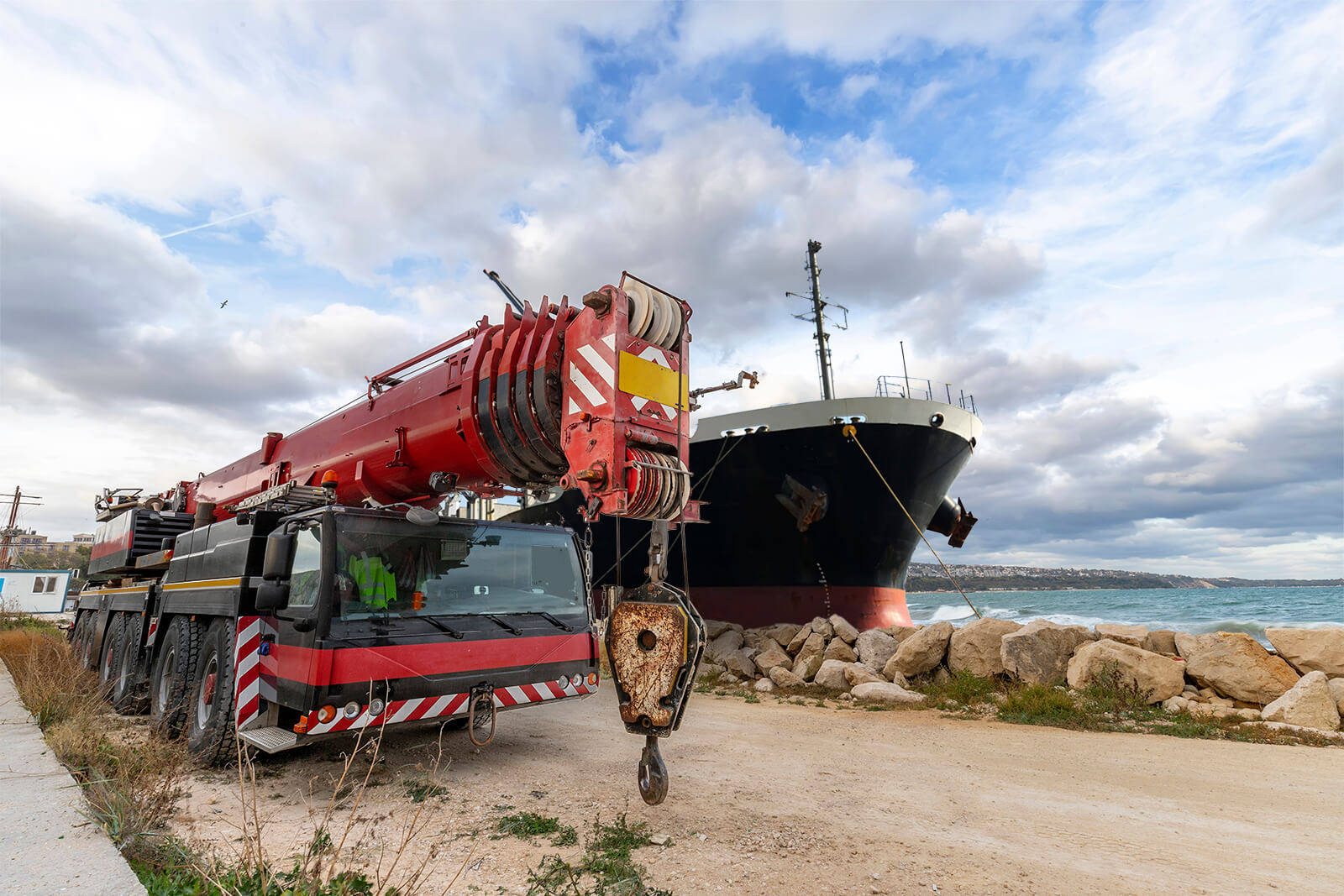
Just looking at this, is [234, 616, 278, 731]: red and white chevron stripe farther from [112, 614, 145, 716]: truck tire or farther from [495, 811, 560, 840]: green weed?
[112, 614, 145, 716]: truck tire

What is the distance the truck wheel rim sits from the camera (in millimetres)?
5633

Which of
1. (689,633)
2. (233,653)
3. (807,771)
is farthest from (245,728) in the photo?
(807,771)

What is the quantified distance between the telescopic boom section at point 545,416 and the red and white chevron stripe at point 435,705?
1.55 metres

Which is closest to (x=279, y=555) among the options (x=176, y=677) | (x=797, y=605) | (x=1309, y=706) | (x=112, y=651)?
(x=176, y=677)

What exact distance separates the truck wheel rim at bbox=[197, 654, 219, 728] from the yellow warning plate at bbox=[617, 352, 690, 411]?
436cm

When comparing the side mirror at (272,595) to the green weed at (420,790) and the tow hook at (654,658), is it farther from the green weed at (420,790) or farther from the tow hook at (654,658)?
the tow hook at (654,658)

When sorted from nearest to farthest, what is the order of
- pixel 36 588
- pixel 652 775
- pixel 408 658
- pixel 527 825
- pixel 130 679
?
pixel 652 775 < pixel 527 825 < pixel 408 658 < pixel 130 679 < pixel 36 588

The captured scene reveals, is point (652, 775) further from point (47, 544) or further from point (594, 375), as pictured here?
point (47, 544)

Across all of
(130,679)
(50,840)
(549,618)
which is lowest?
(50,840)

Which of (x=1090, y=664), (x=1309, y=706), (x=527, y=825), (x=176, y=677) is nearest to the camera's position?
(x=527, y=825)

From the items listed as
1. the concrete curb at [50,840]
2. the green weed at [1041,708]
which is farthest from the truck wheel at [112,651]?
the green weed at [1041,708]

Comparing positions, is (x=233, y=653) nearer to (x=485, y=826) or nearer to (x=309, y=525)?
(x=309, y=525)

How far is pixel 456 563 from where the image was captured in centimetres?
536

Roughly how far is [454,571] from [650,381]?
7.84ft
